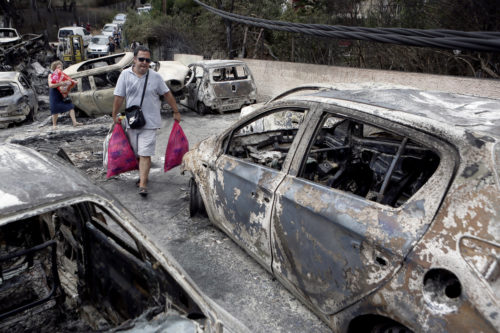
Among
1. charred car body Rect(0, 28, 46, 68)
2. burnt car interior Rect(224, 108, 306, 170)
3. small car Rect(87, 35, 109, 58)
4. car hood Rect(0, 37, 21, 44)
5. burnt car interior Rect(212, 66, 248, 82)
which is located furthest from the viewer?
small car Rect(87, 35, 109, 58)

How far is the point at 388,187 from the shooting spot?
103 inches

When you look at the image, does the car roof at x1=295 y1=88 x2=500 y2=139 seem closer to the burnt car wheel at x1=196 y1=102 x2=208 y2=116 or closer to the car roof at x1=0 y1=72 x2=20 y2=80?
the burnt car wheel at x1=196 y1=102 x2=208 y2=116

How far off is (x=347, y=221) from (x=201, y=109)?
855 cm

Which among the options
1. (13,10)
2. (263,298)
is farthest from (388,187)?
(13,10)

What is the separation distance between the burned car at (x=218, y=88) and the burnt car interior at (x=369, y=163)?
20.3ft

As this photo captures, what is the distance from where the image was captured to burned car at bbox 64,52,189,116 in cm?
959

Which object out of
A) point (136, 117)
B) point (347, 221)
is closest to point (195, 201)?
point (136, 117)

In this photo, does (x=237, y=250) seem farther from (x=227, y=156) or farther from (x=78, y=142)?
(x=78, y=142)

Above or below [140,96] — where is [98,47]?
above

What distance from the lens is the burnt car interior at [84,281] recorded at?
203 cm

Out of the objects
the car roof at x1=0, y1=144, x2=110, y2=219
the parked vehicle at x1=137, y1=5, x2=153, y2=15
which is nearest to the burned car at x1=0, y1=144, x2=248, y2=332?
the car roof at x1=0, y1=144, x2=110, y2=219

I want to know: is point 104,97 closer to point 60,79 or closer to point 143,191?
point 60,79

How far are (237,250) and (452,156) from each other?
242 centimetres

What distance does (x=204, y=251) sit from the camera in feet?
12.8
